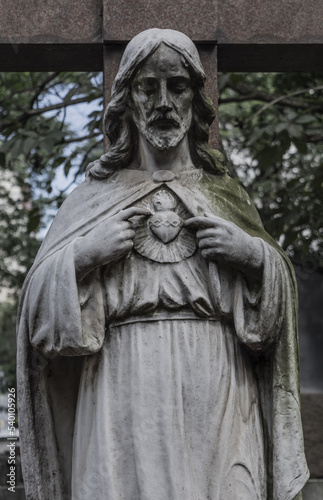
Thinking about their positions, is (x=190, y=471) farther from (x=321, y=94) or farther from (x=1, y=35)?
(x=321, y=94)

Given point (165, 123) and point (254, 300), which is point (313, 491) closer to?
point (254, 300)

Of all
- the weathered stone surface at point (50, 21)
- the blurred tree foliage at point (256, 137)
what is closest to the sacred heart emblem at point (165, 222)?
the weathered stone surface at point (50, 21)

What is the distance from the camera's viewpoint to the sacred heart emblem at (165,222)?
248 inches

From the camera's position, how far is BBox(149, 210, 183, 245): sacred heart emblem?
629 cm

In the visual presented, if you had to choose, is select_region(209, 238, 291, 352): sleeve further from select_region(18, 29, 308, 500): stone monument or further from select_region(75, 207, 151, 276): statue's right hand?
select_region(75, 207, 151, 276): statue's right hand

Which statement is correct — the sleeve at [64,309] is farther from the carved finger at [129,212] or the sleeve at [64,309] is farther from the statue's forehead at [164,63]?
the statue's forehead at [164,63]

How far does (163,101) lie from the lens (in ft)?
20.4

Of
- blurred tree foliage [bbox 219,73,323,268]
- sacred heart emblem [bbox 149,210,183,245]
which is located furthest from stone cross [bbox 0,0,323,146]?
blurred tree foliage [bbox 219,73,323,268]

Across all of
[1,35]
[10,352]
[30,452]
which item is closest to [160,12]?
[1,35]

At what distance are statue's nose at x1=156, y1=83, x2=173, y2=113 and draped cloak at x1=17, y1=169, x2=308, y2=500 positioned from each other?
439 millimetres

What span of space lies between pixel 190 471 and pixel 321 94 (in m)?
7.79

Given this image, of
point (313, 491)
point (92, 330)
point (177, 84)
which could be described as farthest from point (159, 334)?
point (313, 491)

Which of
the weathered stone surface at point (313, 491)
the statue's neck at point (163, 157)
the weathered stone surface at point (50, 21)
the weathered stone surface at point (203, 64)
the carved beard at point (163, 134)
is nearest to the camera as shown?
the carved beard at point (163, 134)

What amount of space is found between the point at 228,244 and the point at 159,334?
592 mm
